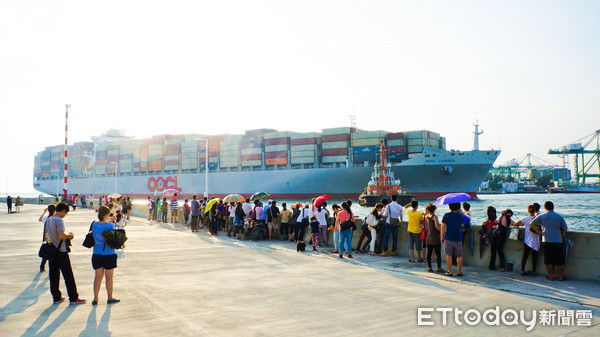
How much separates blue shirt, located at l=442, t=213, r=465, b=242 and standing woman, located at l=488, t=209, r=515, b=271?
1178 mm

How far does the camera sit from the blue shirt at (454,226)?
8578mm

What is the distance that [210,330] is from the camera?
502cm

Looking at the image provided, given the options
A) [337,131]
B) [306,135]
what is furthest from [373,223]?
[306,135]

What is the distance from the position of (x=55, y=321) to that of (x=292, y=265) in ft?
18.1

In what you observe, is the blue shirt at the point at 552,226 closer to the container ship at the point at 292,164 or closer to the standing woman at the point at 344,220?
the standing woman at the point at 344,220

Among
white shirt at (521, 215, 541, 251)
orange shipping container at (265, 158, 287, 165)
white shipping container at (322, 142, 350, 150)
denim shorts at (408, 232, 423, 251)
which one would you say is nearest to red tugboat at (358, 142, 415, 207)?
white shipping container at (322, 142, 350, 150)

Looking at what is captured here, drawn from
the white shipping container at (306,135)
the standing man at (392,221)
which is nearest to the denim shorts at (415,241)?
the standing man at (392,221)

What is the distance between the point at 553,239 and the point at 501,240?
1240 mm

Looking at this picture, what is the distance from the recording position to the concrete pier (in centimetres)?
512

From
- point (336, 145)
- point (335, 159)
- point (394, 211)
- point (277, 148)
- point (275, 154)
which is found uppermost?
point (336, 145)

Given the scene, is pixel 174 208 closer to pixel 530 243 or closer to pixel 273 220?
pixel 273 220

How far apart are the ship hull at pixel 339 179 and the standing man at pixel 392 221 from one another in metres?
46.6

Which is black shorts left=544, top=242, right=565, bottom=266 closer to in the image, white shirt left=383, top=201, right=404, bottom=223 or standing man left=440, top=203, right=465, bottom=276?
standing man left=440, top=203, right=465, bottom=276

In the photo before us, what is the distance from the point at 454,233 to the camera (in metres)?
8.68
